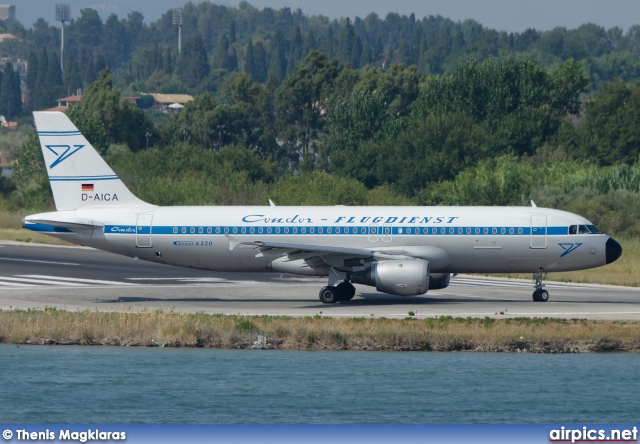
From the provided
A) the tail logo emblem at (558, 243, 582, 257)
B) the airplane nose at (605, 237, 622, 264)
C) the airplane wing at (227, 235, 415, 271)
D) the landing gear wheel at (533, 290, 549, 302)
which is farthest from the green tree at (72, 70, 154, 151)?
the airplane nose at (605, 237, 622, 264)

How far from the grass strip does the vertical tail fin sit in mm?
8559

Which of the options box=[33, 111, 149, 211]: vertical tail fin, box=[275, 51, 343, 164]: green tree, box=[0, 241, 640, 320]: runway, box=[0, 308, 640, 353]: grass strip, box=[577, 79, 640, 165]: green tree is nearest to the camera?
box=[0, 308, 640, 353]: grass strip

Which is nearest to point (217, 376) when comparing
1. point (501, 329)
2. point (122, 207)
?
point (501, 329)

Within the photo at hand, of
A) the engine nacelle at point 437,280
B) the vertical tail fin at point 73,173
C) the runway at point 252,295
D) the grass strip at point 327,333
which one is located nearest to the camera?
the grass strip at point 327,333

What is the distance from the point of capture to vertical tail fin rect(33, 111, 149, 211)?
153 ft

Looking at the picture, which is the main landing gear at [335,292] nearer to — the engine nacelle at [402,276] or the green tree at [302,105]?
the engine nacelle at [402,276]

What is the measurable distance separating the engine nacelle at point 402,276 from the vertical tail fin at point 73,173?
10.6 meters

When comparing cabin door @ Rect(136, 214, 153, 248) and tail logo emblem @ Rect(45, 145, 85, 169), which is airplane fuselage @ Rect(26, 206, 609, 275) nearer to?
cabin door @ Rect(136, 214, 153, 248)

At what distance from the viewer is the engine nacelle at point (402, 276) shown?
43.0m

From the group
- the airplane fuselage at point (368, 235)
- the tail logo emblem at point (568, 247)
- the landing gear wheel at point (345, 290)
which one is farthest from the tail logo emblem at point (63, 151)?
the tail logo emblem at point (568, 247)

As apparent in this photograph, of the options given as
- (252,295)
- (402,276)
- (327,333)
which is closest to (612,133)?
(252,295)

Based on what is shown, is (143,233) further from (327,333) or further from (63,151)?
(327,333)

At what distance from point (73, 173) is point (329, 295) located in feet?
37.5

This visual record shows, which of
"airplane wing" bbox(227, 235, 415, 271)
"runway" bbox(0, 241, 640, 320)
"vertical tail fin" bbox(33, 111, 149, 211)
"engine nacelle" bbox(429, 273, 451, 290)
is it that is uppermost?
"vertical tail fin" bbox(33, 111, 149, 211)
